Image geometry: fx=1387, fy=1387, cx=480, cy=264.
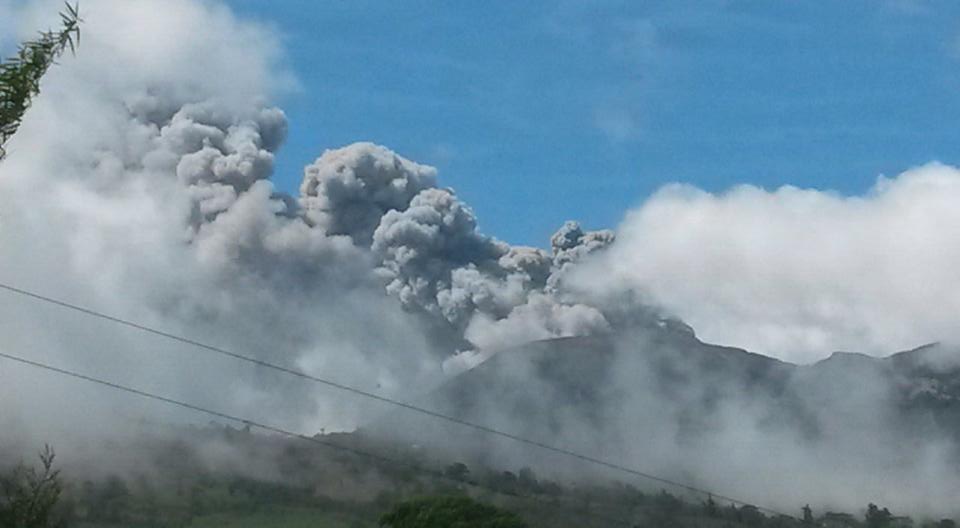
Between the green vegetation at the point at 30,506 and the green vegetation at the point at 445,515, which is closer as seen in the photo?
the green vegetation at the point at 30,506

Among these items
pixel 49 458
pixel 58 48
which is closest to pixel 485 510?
pixel 49 458

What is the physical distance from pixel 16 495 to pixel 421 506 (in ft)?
199

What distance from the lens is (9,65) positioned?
1487 centimetres

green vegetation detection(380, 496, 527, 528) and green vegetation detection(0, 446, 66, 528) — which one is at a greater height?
green vegetation detection(380, 496, 527, 528)

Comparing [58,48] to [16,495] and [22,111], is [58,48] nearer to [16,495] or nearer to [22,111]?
[22,111]

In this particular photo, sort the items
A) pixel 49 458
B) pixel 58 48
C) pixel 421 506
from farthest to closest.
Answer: pixel 421 506 → pixel 49 458 → pixel 58 48

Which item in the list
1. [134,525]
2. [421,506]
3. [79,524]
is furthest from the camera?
[134,525]

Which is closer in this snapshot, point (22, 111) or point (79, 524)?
point (22, 111)

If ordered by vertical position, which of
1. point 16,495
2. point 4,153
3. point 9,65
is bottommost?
point 16,495

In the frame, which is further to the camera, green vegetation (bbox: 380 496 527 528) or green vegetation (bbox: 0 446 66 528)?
green vegetation (bbox: 380 496 527 528)

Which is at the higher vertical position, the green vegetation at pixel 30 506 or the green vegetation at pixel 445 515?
the green vegetation at pixel 445 515

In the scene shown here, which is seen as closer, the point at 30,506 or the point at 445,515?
the point at 30,506

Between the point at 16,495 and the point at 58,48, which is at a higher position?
the point at 58,48

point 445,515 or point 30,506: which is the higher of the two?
point 445,515
